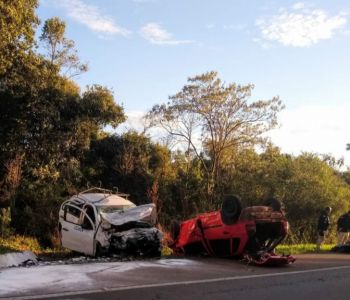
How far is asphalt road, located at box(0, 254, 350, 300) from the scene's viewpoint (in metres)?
8.67

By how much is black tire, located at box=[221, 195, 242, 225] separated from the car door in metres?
3.72

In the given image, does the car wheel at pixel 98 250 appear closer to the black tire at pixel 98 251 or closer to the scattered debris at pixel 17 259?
the black tire at pixel 98 251

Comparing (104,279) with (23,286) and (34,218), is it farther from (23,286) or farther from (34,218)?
(34,218)

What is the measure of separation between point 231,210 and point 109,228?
3.41 meters

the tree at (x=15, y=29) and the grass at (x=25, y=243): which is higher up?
the tree at (x=15, y=29)

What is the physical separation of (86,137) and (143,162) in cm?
388

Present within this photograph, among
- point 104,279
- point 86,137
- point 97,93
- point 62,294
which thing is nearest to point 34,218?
point 86,137

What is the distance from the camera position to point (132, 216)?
14953 mm

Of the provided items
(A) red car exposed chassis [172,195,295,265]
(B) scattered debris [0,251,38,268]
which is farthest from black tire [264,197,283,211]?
(B) scattered debris [0,251,38,268]

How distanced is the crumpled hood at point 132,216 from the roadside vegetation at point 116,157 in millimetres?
5166

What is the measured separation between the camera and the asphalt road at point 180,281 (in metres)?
8.67

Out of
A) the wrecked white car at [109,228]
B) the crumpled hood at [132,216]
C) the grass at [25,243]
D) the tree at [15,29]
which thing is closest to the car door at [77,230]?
the wrecked white car at [109,228]

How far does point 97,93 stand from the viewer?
2616cm

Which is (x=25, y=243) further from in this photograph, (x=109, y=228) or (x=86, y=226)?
(x=109, y=228)
